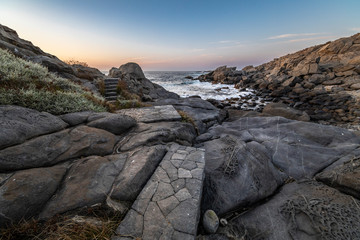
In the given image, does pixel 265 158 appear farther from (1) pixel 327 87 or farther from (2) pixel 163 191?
(1) pixel 327 87

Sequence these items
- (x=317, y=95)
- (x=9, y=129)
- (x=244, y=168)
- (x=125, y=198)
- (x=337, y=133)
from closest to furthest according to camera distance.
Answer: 1. (x=125, y=198)
2. (x=9, y=129)
3. (x=244, y=168)
4. (x=337, y=133)
5. (x=317, y=95)

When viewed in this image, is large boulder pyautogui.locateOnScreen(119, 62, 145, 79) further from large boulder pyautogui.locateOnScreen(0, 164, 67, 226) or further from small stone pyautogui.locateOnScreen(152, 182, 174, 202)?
small stone pyautogui.locateOnScreen(152, 182, 174, 202)

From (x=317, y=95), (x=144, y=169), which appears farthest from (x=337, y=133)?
(x=317, y=95)

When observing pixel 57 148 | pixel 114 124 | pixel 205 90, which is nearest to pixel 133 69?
pixel 114 124

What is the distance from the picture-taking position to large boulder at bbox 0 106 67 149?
10.3 feet

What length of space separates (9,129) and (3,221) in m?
1.95

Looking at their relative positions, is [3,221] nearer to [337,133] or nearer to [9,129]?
[9,129]

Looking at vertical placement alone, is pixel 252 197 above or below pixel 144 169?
below

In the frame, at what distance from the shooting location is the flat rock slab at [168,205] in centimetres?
221

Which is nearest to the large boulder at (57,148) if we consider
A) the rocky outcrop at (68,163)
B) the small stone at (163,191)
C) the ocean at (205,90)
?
the rocky outcrop at (68,163)

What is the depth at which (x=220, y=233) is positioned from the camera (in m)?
3.00

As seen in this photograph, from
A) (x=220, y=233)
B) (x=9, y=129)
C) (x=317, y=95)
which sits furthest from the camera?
Answer: (x=317, y=95)

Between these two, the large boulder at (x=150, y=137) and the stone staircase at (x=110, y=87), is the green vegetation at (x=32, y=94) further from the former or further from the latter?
the stone staircase at (x=110, y=87)

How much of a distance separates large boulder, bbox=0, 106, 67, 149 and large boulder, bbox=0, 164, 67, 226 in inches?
35.2
